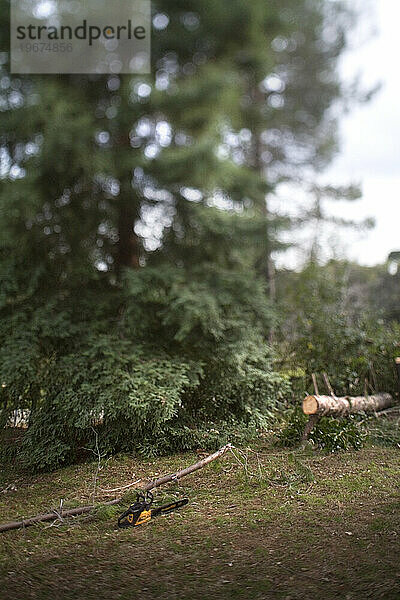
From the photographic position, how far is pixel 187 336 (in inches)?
229

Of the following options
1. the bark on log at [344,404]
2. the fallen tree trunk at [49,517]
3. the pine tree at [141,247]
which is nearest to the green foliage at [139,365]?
the pine tree at [141,247]

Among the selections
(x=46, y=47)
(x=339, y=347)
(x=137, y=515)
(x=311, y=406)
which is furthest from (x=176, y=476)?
(x=46, y=47)

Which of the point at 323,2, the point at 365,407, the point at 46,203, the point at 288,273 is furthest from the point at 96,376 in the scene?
the point at 323,2

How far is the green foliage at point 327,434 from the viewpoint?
547cm

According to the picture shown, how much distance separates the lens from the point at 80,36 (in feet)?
20.0

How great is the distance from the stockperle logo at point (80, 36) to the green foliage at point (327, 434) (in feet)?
13.8

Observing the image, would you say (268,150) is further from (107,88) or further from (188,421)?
(188,421)

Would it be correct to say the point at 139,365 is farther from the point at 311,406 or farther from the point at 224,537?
the point at 224,537

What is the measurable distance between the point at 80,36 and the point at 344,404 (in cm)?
498

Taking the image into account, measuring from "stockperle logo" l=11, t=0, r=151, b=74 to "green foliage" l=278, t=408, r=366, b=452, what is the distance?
4.19 m

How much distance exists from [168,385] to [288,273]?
592 cm

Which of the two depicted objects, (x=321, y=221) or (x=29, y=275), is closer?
(x=29, y=275)

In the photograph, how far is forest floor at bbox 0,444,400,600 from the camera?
9.12 feet

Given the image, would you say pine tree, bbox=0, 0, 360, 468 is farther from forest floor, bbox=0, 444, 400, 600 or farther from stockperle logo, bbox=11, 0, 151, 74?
forest floor, bbox=0, 444, 400, 600
